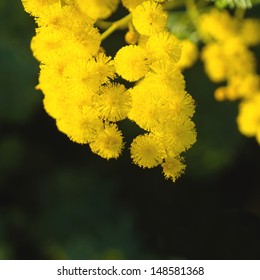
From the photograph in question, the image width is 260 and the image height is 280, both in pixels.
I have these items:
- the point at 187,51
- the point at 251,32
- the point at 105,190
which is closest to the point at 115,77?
the point at 187,51

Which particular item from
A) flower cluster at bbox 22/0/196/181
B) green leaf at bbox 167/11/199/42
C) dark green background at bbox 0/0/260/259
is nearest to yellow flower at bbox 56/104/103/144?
flower cluster at bbox 22/0/196/181

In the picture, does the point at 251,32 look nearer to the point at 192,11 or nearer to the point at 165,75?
the point at 192,11

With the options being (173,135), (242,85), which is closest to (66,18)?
(173,135)

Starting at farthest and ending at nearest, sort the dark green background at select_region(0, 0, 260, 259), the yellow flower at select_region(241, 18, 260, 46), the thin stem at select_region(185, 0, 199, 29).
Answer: the dark green background at select_region(0, 0, 260, 259) → the yellow flower at select_region(241, 18, 260, 46) → the thin stem at select_region(185, 0, 199, 29)

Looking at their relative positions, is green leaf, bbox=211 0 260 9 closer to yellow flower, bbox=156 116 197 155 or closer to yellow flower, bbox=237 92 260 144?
yellow flower, bbox=156 116 197 155

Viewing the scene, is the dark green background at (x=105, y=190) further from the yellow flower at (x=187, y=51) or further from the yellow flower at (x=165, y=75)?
the yellow flower at (x=165, y=75)
